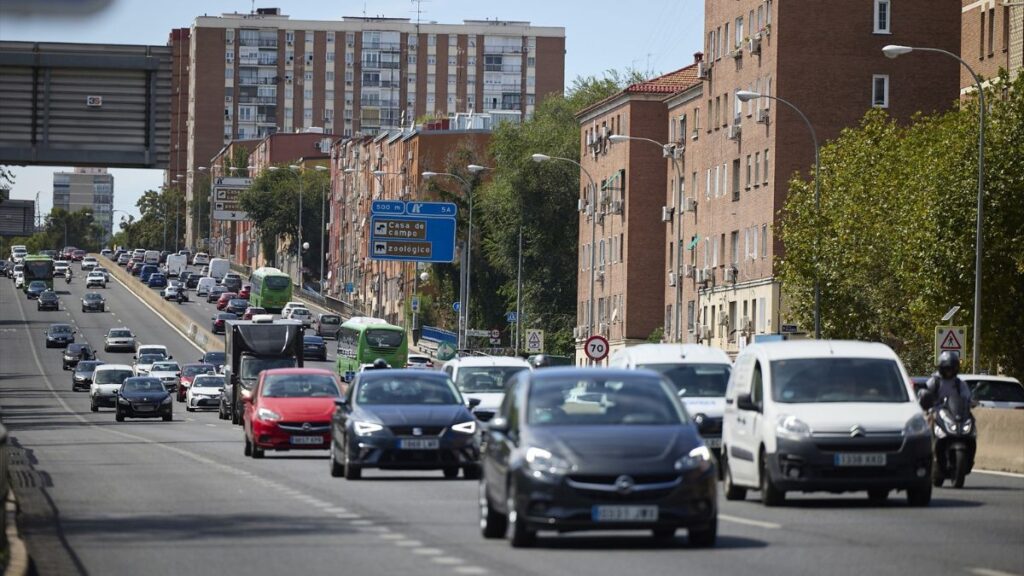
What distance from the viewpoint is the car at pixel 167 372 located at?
9488cm

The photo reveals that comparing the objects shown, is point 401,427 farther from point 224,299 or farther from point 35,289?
point 35,289

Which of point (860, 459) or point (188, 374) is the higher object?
point (860, 459)

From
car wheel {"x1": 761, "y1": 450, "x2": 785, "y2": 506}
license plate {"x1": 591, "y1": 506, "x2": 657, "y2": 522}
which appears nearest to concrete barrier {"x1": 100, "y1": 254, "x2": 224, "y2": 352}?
car wheel {"x1": 761, "y1": 450, "x2": 785, "y2": 506}

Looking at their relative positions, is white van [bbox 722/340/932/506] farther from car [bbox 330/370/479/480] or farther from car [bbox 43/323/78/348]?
car [bbox 43/323/78/348]

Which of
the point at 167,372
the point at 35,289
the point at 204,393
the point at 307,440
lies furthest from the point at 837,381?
the point at 35,289

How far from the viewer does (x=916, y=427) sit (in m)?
22.4

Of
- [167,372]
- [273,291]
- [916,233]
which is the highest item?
[916,233]

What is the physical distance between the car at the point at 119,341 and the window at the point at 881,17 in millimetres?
52633

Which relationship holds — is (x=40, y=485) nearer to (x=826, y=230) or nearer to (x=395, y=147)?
(x=826, y=230)

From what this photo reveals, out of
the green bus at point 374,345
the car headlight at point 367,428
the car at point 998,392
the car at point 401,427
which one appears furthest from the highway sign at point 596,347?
the car headlight at point 367,428

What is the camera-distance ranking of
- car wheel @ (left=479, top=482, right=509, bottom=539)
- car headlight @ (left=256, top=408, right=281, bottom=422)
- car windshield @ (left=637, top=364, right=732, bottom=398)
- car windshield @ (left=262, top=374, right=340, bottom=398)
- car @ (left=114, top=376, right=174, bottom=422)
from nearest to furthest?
1. car wheel @ (left=479, top=482, right=509, bottom=539)
2. car windshield @ (left=637, top=364, right=732, bottom=398)
3. car headlight @ (left=256, top=408, right=281, bottom=422)
4. car windshield @ (left=262, top=374, right=340, bottom=398)
5. car @ (left=114, top=376, right=174, bottom=422)

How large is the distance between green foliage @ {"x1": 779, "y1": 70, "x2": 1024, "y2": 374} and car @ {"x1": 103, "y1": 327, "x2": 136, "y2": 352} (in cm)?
5889

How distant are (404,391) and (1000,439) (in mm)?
9868

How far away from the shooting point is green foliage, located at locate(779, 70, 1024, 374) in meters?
52.9
